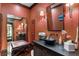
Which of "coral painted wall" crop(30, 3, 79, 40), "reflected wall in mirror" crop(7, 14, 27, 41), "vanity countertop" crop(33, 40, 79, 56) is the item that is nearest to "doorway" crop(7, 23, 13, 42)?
"reflected wall in mirror" crop(7, 14, 27, 41)

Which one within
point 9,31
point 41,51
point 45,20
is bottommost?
point 41,51

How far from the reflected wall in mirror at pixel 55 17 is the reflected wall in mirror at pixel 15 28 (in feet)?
1.25

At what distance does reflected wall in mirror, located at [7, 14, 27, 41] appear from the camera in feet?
6.38

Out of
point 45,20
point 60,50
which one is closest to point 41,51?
point 60,50

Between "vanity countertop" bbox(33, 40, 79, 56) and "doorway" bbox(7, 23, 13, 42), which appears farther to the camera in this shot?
"doorway" bbox(7, 23, 13, 42)

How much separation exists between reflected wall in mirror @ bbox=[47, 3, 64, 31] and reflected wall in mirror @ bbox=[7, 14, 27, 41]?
1.25 ft

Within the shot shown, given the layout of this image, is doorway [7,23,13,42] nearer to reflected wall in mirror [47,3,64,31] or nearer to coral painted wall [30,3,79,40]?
coral painted wall [30,3,79,40]

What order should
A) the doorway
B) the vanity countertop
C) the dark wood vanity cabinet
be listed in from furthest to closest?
1. the doorway
2. the dark wood vanity cabinet
3. the vanity countertop

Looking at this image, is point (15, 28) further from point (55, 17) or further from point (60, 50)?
point (60, 50)

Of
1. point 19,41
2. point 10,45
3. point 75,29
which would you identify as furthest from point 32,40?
point 75,29

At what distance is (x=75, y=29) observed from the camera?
1.87 meters

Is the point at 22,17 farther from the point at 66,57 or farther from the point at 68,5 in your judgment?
the point at 66,57

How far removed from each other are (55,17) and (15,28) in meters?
0.62

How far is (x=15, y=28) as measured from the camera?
197 cm
